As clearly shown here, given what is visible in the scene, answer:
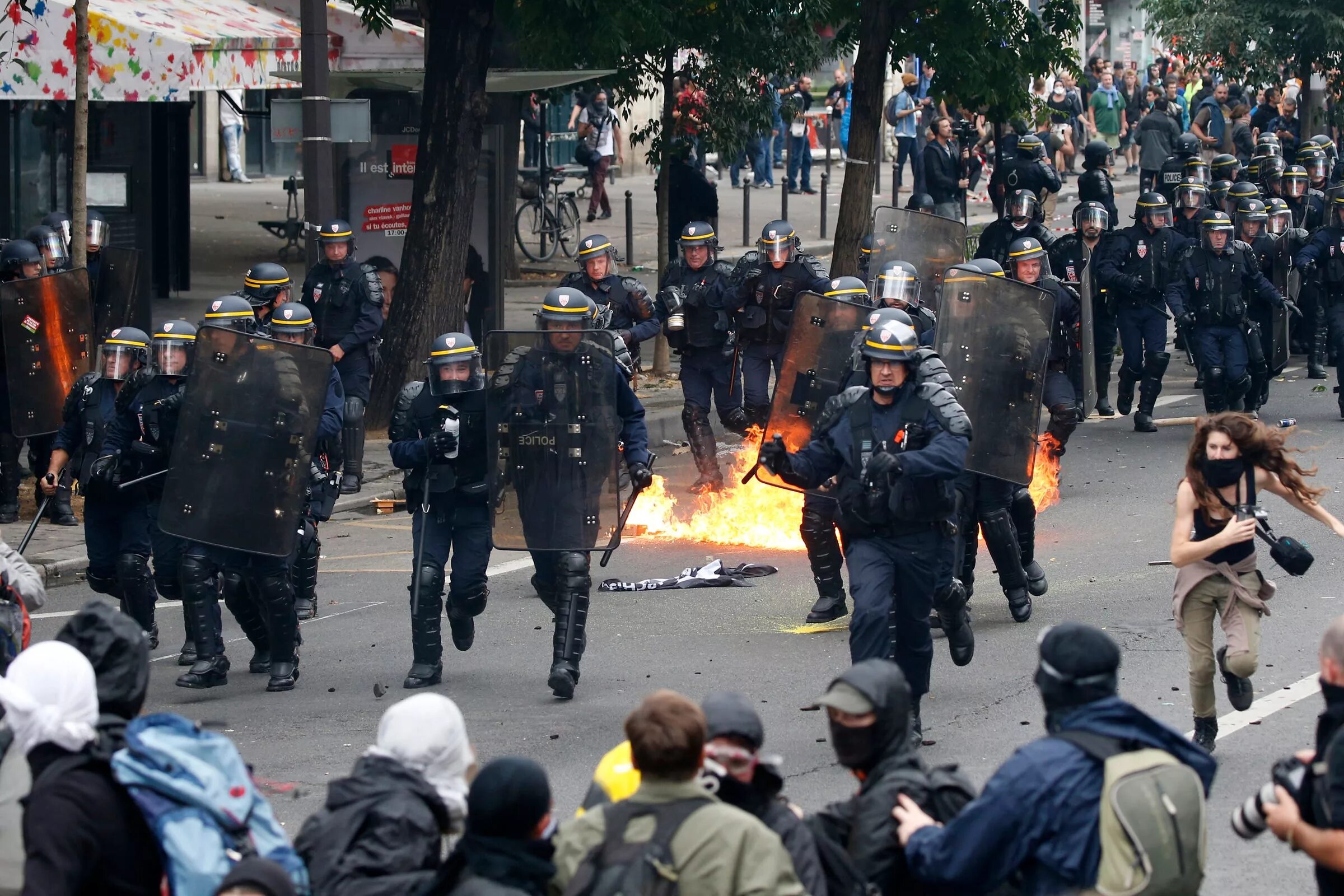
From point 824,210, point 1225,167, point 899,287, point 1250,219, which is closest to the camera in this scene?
point 899,287

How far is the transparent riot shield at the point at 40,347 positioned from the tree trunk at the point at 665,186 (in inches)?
218

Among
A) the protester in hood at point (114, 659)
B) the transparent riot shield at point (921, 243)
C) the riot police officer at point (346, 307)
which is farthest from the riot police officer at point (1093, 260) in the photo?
the protester in hood at point (114, 659)

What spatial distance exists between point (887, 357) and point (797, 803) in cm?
169

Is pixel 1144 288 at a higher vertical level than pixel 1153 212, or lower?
lower

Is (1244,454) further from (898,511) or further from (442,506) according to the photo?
(442,506)

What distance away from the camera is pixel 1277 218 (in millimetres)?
15703

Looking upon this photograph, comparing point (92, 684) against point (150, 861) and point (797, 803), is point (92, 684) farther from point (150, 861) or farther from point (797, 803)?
point (797, 803)

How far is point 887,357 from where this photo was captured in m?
7.25

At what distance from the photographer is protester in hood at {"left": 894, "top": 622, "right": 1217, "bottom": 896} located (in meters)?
3.93

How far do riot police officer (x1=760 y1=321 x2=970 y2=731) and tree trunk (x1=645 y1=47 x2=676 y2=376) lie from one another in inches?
332

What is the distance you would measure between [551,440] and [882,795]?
4.29m

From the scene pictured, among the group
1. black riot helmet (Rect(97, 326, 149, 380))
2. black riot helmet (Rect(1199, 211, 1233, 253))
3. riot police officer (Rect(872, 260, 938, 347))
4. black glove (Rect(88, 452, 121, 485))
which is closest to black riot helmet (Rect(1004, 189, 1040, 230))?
black riot helmet (Rect(1199, 211, 1233, 253))

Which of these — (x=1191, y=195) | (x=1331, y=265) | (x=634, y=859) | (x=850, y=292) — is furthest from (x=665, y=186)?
(x=634, y=859)

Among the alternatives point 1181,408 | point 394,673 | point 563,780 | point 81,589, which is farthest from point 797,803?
point 1181,408
